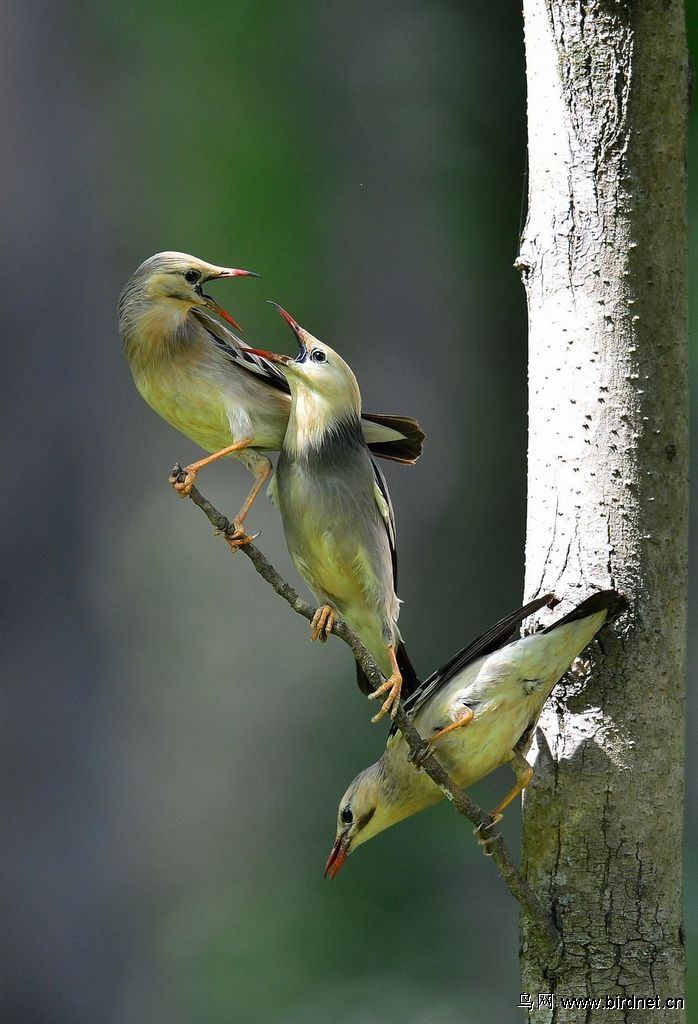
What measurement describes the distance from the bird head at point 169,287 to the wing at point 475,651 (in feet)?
2.62

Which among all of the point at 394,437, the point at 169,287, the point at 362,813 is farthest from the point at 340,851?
the point at 169,287

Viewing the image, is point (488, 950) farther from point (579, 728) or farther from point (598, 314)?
point (598, 314)

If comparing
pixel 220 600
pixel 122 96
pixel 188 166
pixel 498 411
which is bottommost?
pixel 220 600

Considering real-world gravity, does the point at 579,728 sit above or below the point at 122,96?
below

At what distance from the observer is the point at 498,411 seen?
6.40 meters

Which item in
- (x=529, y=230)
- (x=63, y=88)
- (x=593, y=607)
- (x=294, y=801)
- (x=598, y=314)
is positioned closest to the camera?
(x=593, y=607)

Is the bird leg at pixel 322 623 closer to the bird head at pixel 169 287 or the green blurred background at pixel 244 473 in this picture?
the bird head at pixel 169 287

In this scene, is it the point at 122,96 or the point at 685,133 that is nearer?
the point at 685,133

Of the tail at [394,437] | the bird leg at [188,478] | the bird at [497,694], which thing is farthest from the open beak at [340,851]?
the bird leg at [188,478]

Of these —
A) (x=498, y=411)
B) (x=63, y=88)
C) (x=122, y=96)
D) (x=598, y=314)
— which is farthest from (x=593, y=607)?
(x=122, y=96)

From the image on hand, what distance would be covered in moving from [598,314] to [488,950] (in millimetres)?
4539

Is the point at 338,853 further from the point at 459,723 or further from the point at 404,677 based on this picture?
the point at 459,723

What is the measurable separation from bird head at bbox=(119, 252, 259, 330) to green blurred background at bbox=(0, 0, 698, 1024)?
3.74m

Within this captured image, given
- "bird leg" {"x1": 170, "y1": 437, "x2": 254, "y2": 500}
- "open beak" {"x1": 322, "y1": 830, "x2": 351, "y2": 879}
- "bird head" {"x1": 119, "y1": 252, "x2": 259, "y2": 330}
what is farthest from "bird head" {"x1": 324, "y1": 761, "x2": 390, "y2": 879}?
"bird head" {"x1": 119, "y1": 252, "x2": 259, "y2": 330}
